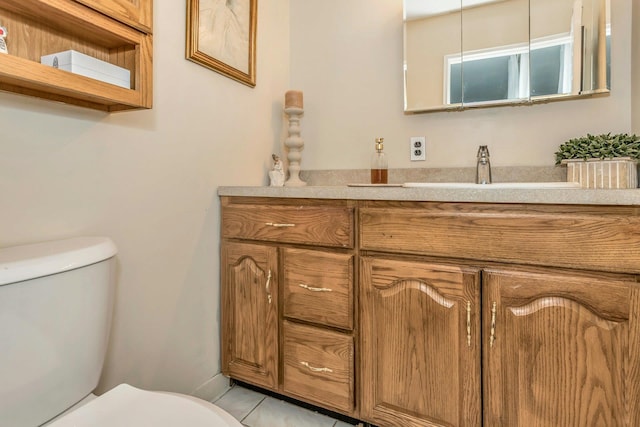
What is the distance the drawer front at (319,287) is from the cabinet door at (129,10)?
83cm

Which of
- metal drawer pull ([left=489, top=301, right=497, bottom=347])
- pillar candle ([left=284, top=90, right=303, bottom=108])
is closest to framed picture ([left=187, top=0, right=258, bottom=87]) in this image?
pillar candle ([left=284, top=90, right=303, bottom=108])

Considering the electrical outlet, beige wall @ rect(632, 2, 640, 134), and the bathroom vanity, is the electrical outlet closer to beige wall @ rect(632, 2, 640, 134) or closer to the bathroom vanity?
the bathroom vanity

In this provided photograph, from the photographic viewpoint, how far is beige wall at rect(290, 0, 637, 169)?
1386 mm

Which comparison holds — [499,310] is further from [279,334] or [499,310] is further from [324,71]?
[324,71]

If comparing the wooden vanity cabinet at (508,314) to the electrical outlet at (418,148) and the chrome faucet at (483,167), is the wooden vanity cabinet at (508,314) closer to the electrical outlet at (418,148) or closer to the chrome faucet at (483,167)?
the chrome faucet at (483,167)

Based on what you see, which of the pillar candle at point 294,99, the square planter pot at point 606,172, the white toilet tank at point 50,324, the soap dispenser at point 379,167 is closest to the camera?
the white toilet tank at point 50,324

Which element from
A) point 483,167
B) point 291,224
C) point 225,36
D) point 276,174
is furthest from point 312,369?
point 225,36

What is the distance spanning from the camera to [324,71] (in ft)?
6.23

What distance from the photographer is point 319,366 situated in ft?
4.16

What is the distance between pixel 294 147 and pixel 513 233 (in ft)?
3.84

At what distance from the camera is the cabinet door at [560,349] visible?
0.87m

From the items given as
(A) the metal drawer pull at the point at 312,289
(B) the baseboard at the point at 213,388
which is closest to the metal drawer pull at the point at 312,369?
(A) the metal drawer pull at the point at 312,289

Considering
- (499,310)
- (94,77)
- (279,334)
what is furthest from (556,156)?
(94,77)

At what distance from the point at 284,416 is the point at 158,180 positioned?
100cm
